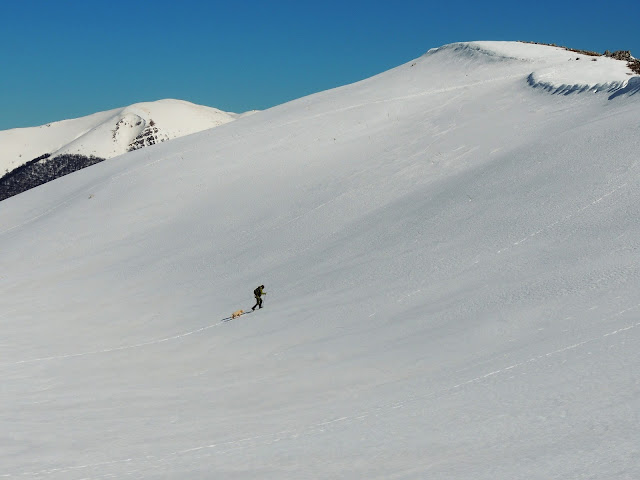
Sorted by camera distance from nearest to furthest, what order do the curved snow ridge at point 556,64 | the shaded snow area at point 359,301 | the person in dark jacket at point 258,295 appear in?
1. the shaded snow area at point 359,301
2. the person in dark jacket at point 258,295
3. the curved snow ridge at point 556,64

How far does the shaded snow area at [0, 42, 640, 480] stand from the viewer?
1013cm

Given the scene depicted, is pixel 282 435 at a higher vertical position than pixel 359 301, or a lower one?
lower

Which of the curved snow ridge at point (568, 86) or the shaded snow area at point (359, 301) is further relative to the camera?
the curved snow ridge at point (568, 86)

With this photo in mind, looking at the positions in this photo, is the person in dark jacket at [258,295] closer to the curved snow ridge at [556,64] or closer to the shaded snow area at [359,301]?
the shaded snow area at [359,301]

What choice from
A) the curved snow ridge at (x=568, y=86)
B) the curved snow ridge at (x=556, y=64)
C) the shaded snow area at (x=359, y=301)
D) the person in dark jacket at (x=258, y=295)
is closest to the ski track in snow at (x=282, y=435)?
the shaded snow area at (x=359, y=301)

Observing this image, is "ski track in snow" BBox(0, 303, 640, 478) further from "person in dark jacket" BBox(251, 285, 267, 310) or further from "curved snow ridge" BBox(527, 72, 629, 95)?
"curved snow ridge" BBox(527, 72, 629, 95)

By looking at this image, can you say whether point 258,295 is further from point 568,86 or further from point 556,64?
point 556,64

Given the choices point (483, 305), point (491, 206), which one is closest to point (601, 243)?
point (483, 305)

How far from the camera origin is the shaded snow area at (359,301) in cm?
1013

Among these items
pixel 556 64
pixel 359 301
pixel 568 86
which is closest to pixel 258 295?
pixel 359 301

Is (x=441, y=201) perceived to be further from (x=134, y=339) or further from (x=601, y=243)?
(x=134, y=339)

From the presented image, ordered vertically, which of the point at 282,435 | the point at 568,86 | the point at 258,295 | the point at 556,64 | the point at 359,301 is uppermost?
the point at 556,64

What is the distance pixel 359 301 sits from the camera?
A: 19469 mm

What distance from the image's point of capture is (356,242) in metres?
25.1
